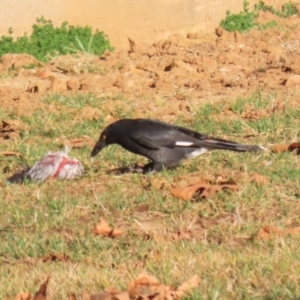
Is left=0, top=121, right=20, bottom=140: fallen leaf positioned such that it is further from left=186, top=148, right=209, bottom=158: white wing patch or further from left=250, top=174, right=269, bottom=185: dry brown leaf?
left=250, top=174, right=269, bottom=185: dry brown leaf

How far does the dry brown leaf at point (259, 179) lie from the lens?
6.51 metres

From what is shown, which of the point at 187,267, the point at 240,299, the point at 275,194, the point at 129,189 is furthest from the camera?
the point at 129,189

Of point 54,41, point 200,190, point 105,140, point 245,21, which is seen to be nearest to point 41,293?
point 200,190

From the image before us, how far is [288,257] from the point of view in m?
4.93

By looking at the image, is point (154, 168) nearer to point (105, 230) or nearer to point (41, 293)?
point (105, 230)

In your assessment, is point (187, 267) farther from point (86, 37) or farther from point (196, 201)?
point (86, 37)

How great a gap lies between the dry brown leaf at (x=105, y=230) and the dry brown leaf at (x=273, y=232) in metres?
0.91

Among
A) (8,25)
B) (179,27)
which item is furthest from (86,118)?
(179,27)

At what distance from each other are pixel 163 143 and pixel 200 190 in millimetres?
790

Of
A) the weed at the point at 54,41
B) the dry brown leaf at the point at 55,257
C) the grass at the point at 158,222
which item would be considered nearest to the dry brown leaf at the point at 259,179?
the grass at the point at 158,222

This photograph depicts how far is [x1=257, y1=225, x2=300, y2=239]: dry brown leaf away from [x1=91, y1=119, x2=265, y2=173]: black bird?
5.03 feet

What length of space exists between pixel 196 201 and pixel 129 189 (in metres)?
0.63

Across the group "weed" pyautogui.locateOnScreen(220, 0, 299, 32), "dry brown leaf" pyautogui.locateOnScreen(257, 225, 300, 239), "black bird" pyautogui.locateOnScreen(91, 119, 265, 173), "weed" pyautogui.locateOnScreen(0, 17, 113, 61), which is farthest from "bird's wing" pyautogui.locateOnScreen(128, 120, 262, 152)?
"weed" pyautogui.locateOnScreen(220, 0, 299, 32)

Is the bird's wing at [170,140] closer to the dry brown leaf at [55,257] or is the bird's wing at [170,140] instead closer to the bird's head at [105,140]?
the bird's head at [105,140]
